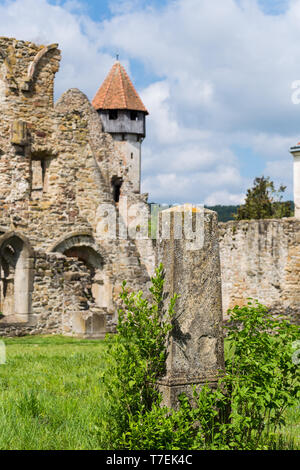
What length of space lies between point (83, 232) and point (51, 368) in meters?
9.30

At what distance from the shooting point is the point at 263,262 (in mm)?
18797

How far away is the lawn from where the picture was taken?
14.6 ft

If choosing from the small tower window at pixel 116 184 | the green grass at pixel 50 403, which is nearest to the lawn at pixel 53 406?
the green grass at pixel 50 403

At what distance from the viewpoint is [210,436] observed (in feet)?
13.8

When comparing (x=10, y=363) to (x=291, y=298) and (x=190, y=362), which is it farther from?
(x=291, y=298)

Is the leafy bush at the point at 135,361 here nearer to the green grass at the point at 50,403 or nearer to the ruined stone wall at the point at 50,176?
the green grass at the point at 50,403

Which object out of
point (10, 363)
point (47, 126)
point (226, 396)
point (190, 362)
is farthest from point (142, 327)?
point (47, 126)

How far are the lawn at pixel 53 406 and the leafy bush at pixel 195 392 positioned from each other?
0.34 metres

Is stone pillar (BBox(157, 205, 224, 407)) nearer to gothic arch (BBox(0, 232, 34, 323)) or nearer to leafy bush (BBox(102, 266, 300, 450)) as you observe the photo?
leafy bush (BBox(102, 266, 300, 450))

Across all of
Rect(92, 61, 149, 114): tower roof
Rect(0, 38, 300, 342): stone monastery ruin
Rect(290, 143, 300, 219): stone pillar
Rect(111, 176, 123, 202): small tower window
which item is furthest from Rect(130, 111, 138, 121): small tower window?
Rect(0, 38, 300, 342): stone monastery ruin

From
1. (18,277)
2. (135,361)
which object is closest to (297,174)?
(18,277)

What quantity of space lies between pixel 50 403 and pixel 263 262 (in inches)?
551

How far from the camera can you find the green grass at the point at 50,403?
446 centimetres

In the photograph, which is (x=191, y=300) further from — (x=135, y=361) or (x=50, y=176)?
(x=50, y=176)
